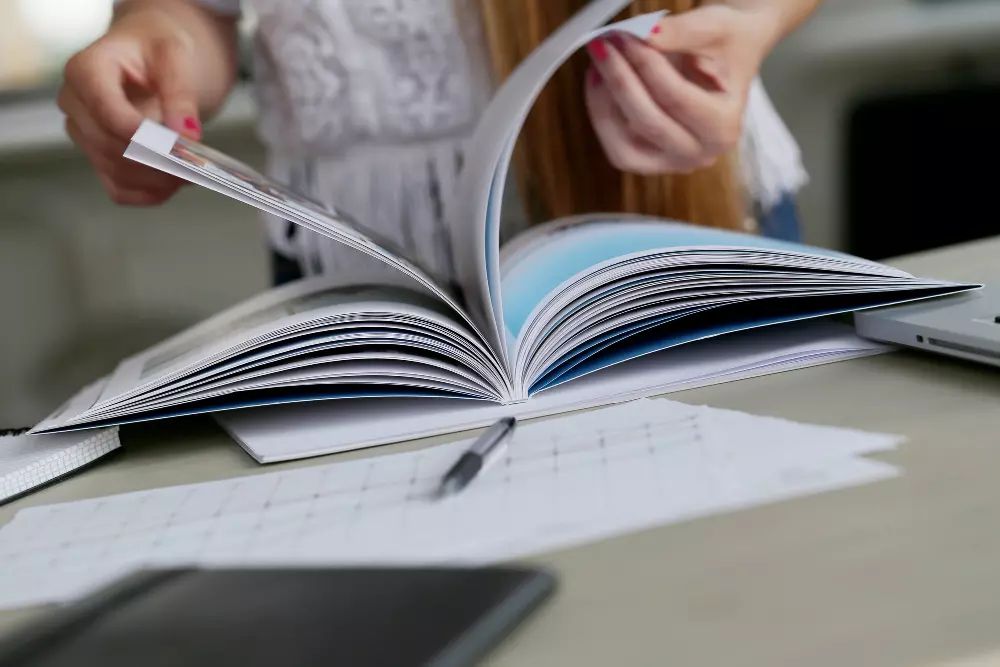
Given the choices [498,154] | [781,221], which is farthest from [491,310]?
[781,221]

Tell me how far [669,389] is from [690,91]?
10.6 inches

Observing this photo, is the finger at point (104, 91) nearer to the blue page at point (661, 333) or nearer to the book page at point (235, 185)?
the book page at point (235, 185)

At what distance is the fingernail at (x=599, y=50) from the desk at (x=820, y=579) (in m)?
0.34

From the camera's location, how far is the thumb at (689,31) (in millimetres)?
604

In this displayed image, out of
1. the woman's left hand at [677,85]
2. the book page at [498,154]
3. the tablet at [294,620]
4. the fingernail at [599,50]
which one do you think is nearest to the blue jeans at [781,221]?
the woman's left hand at [677,85]

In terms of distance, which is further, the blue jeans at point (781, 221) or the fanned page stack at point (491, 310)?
the blue jeans at point (781, 221)

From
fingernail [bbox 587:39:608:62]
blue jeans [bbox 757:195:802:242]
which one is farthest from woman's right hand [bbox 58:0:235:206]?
blue jeans [bbox 757:195:802:242]

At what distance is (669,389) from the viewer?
1.49 ft

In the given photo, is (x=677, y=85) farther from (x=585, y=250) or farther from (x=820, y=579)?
(x=820, y=579)

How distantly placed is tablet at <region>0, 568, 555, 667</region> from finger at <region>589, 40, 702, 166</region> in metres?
0.45

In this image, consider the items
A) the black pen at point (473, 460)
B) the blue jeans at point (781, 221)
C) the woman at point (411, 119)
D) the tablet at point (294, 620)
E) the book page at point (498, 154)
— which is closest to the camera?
the tablet at point (294, 620)

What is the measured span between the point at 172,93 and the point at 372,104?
0.26 m

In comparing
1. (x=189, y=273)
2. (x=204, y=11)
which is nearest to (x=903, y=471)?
(x=204, y=11)

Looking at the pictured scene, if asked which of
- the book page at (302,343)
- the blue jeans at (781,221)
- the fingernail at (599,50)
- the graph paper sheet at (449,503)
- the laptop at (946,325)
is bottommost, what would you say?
the blue jeans at (781,221)
